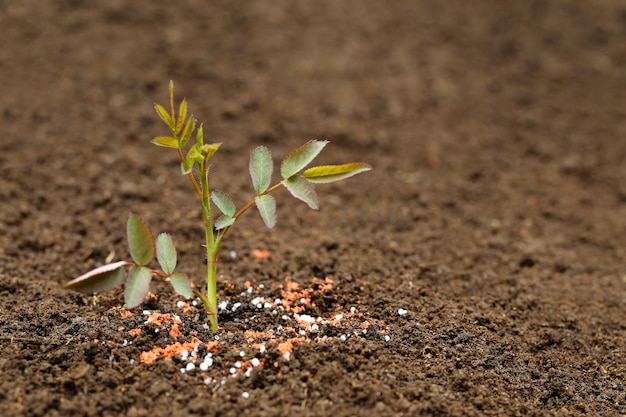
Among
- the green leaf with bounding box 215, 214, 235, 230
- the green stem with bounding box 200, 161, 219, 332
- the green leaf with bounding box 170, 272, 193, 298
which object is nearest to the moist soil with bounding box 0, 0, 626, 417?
the green stem with bounding box 200, 161, 219, 332

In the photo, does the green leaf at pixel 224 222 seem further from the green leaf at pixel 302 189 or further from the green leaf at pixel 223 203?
the green leaf at pixel 302 189

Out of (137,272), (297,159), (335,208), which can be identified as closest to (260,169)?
(297,159)

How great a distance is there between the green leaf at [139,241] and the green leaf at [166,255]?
38mm

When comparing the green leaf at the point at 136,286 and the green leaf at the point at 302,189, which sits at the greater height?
the green leaf at the point at 302,189

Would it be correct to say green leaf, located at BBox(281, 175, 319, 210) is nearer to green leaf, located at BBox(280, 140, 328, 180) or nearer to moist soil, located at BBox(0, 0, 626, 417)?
green leaf, located at BBox(280, 140, 328, 180)

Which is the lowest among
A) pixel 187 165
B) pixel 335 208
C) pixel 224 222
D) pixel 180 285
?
pixel 335 208

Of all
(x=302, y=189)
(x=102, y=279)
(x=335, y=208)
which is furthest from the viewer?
(x=335, y=208)

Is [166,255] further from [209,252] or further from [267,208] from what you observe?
[267,208]

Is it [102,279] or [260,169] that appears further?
[260,169]

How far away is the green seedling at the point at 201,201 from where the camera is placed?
1.37m

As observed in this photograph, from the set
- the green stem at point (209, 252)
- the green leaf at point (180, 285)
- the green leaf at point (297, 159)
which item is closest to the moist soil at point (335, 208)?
the green stem at point (209, 252)

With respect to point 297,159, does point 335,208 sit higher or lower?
lower

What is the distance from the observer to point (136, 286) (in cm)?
137

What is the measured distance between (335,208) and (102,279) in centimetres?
121
